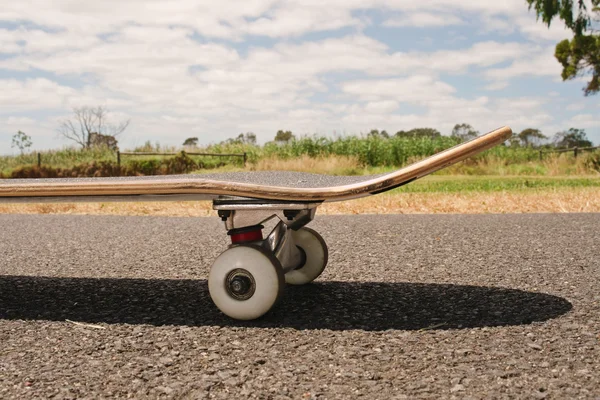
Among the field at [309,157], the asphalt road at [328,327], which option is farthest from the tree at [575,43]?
the asphalt road at [328,327]

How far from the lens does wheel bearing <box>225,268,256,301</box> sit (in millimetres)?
2242

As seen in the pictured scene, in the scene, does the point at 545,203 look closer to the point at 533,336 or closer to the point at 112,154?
the point at 533,336

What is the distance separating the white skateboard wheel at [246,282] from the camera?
222 cm

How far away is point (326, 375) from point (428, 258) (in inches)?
79.7

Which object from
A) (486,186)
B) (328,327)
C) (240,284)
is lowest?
(328,327)

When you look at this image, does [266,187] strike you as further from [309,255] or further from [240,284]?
[309,255]

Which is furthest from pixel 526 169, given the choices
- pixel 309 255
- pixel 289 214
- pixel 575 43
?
pixel 289 214

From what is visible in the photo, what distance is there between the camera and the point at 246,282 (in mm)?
2248

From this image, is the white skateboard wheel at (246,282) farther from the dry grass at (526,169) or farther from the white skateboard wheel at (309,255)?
the dry grass at (526,169)

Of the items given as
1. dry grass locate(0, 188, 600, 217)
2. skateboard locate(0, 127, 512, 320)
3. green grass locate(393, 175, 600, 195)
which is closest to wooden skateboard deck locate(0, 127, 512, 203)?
skateboard locate(0, 127, 512, 320)

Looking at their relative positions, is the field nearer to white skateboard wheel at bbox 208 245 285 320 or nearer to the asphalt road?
the asphalt road

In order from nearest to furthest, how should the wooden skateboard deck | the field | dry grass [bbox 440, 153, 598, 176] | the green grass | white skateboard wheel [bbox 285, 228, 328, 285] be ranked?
the wooden skateboard deck
white skateboard wheel [bbox 285, 228, 328, 285]
the green grass
dry grass [bbox 440, 153, 598, 176]
the field

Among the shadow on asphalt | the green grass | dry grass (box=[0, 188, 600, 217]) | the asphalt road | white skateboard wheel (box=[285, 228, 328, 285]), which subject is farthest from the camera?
the green grass

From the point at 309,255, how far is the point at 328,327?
65 cm
